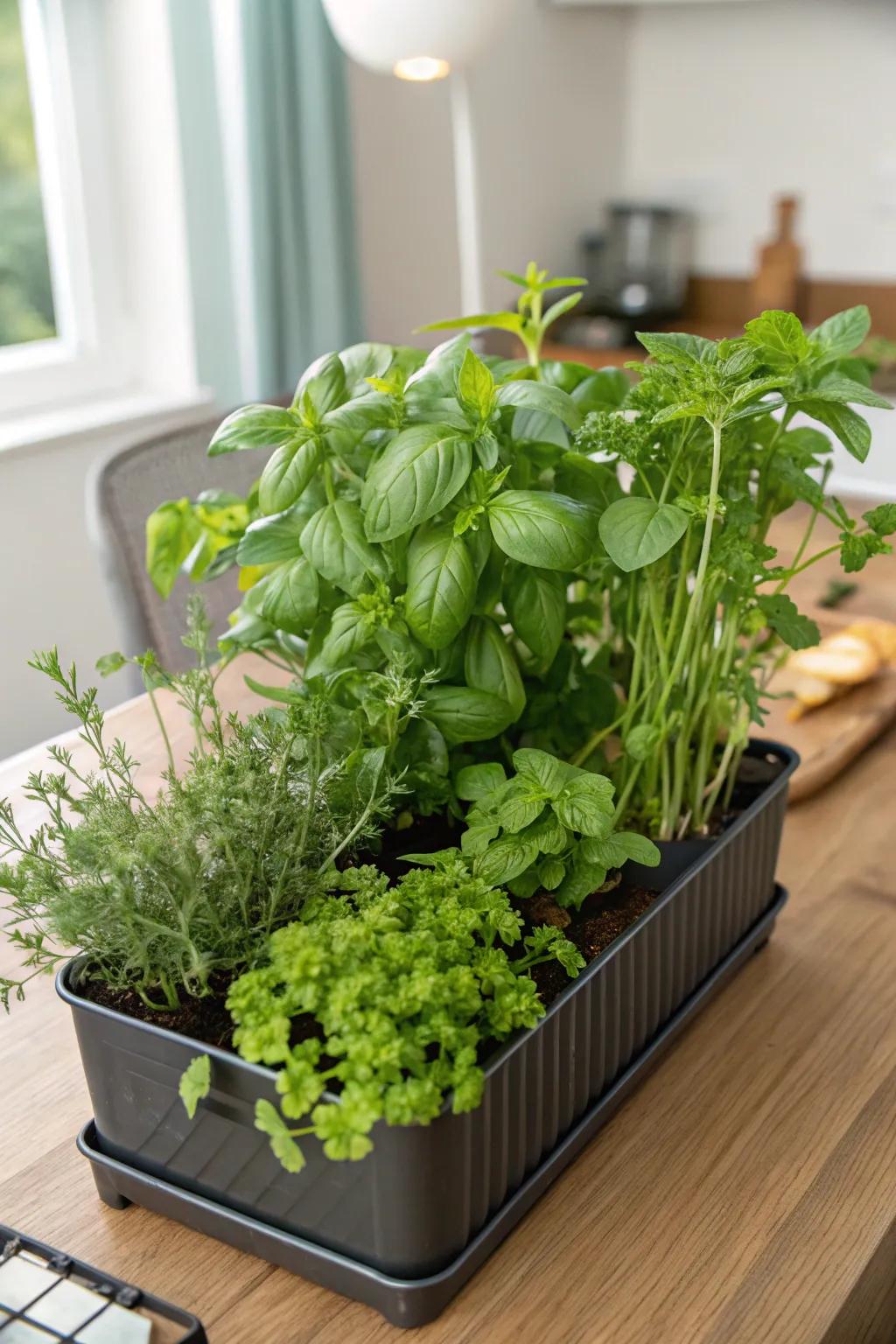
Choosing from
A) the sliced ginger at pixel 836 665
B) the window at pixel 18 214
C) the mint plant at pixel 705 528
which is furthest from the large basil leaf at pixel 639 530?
the window at pixel 18 214

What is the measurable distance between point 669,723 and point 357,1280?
15.1 inches

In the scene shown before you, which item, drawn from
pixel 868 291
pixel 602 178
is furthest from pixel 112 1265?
pixel 602 178

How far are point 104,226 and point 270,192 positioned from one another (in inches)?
14.5

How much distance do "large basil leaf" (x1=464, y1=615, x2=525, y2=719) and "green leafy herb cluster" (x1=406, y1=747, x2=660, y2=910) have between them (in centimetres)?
6

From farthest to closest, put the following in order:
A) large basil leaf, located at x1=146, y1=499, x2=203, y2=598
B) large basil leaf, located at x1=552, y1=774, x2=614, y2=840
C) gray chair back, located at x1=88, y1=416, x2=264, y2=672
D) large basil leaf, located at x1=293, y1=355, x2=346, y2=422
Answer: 1. gray chair back, located at x1=88, y1=416, x2=264, y2=672
2. large basil leaf, located at x1=146, y1=499, x2=203, y2=598
3. large basil leaf, located at x1=293, y1=355, x2=346, y2=422
4. large basil leaf, located at x1=552, y1=774, x2=614, y2=840

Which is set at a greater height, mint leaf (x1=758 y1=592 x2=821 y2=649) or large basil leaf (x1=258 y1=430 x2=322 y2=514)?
large basil leaf (x1=258 y1=430 x2=322 y2=514)

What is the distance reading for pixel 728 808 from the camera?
38.4 inches

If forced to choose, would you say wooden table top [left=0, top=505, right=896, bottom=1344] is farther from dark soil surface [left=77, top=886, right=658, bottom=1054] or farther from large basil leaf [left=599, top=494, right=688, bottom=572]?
large basil leaf [left=599, top=494, right=688, bottom=572]

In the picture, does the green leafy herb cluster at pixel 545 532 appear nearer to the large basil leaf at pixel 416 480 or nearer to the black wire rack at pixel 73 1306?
the large basil leaf at pixel 416 480

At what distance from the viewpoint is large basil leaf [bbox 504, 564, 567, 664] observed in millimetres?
824

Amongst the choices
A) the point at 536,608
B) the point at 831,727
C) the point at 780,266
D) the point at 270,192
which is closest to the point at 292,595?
the point at 536,608

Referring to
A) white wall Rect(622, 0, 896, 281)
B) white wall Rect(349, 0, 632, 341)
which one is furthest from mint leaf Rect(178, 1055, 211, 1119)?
white wall Rect(622, 0, 896, 281)

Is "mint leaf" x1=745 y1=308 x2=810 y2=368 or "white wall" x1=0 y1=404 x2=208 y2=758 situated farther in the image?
"white wall" x1=0 y1=404 x2=208 y2=758

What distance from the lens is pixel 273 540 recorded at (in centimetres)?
88
